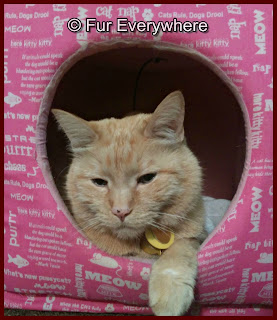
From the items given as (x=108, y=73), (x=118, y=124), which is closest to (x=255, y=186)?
(x=118, y=124)

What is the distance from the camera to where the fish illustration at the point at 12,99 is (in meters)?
1.49

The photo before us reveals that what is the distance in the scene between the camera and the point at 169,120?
53.6 inches

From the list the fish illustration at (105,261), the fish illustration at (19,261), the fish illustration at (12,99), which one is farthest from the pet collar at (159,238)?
the fish illustration at (12,99)

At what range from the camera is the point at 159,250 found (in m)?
1.45

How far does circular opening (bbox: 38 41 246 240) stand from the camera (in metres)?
2.22

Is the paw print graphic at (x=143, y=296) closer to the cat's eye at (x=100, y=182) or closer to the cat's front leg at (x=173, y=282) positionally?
the cat's front leg at (x=173, y=282)

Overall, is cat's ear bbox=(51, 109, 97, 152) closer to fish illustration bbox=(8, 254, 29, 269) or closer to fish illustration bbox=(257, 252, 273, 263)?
fish illustration bbox=(8, 254, 29, 269)

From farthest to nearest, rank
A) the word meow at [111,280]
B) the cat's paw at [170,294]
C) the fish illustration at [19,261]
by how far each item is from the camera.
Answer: the fish illustration at [19,261] → the word meow at [111,280] → the cat's paw at [170,294]

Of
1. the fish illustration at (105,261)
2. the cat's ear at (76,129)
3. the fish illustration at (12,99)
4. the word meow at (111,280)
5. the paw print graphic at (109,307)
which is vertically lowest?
the paw print graphic at (109,307)

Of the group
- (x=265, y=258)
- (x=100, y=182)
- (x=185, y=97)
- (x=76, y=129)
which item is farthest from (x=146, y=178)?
(x=185, y=97)

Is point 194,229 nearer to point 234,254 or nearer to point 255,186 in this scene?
point 234,254

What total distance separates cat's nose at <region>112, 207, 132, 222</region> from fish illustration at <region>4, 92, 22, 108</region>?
1.91 feet

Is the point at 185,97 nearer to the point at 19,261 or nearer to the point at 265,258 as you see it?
the point at 265,258

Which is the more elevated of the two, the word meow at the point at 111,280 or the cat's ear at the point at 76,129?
the cat's ear at the point at 76,129
